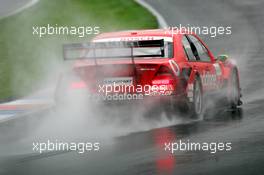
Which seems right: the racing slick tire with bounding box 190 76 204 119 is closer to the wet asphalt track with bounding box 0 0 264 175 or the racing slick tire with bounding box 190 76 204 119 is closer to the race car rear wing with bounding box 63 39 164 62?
the wet asphalt track with bounding box 0 0 264 175

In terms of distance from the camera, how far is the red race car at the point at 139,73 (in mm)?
11727

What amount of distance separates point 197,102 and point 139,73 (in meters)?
1.18

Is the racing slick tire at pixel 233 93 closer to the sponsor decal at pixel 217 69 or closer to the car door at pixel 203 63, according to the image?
the sponsor decal at pixel 217 69

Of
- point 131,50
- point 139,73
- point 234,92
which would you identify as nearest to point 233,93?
point 234,92

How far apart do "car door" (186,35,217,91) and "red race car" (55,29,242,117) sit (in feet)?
0.55

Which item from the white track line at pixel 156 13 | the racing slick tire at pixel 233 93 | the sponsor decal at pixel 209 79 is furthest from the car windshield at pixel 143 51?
the white track line at pixel 156 13

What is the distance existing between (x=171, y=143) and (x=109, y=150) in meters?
0.76

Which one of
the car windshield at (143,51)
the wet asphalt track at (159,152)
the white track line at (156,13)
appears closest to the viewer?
the wet asphalt track at (159,152)

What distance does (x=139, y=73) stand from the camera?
11.8 metres

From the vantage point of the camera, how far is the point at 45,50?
21.9 m

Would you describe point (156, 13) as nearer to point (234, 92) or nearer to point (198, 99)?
point (234, 92)

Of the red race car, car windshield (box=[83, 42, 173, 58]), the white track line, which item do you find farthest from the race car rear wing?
the white track line

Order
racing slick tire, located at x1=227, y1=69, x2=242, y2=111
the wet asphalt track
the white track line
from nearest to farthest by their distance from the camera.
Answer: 1. the wet asphalt track
2. racing slick tire, located at x1=227, y1=69, x2=242, y2=111
3. the white track line

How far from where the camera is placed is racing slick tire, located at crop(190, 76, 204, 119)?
1236 cm
